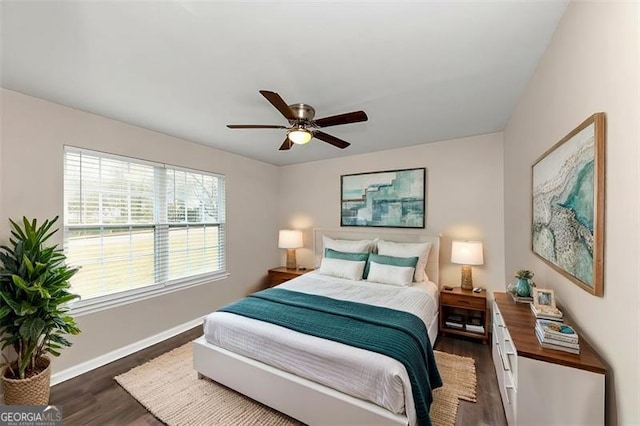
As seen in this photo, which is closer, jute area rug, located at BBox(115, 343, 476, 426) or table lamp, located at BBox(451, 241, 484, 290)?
jute area rug, located at BBox(115, 343, 476, 426)

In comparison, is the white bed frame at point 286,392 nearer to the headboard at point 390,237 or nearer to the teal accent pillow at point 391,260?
the teal accent pillow at point 391,260

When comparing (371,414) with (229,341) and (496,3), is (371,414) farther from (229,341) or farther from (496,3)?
(496,3)

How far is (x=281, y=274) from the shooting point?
14.3ft

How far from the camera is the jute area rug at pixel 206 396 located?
6.28 feet

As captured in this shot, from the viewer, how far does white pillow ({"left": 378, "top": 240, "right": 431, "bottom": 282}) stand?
3.31 m

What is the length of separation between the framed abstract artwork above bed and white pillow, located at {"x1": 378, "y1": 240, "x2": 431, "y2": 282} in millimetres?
1595

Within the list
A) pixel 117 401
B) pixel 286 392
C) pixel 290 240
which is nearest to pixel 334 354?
pixel 286 392

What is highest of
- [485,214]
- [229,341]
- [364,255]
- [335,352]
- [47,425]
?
[485,214]

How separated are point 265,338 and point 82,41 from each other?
7.37 ft

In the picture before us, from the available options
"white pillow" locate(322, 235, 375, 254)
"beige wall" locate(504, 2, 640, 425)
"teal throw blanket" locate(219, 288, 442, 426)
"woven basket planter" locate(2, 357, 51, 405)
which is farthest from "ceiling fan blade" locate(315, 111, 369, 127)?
"woven basket planter" locate(2, 357, 51, 405)

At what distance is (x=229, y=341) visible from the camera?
2.19m

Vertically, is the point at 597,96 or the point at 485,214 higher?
the point at 597,96

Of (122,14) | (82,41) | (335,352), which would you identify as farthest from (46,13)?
(335,352)

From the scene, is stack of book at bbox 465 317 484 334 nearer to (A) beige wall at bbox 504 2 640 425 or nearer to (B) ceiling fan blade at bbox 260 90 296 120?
(A) beige wall at bbox 504 2 640 425
